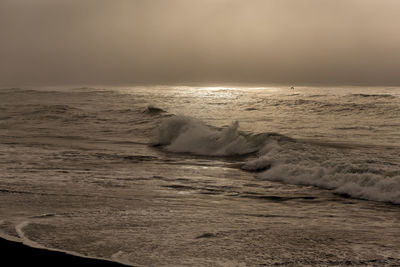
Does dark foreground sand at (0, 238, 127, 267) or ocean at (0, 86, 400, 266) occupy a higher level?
dark foreground sand at (0, 238, 127, 267)

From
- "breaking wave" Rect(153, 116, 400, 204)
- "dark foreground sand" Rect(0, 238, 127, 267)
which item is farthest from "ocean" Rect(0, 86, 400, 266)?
"dark foreground sand" Rect(0, 238, 127, 267)

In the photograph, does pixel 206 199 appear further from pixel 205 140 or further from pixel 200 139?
pixel 200 139

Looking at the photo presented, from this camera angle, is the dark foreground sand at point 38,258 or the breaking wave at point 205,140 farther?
the breaking wave at point 205,140

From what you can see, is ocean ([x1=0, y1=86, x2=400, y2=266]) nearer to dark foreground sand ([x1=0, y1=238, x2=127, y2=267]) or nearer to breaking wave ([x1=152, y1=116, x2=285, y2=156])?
breaking wave ([x1=152, y1=116, x2=285, y2=156])

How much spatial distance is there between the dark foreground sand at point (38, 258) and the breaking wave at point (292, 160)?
5.45 m

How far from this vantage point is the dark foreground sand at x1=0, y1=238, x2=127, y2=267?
4.48 metres

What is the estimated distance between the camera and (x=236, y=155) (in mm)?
15164

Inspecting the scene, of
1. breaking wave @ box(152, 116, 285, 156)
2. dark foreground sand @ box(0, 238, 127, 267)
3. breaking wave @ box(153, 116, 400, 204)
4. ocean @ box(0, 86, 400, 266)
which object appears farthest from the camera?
breaking wave @ box(152, 116, 285, 156)

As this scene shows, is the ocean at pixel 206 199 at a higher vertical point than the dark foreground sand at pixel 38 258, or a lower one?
lower

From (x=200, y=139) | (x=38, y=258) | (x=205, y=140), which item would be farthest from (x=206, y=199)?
(x=200, y=139)

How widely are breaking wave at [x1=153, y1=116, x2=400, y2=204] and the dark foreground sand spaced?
214 inches

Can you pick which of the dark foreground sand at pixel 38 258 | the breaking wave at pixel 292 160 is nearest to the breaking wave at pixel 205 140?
the breaking wave at pixel 292 160

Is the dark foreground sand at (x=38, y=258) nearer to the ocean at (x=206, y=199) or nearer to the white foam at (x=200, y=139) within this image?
the ocean at (x=206, y=199)

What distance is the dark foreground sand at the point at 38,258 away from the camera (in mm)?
4477
